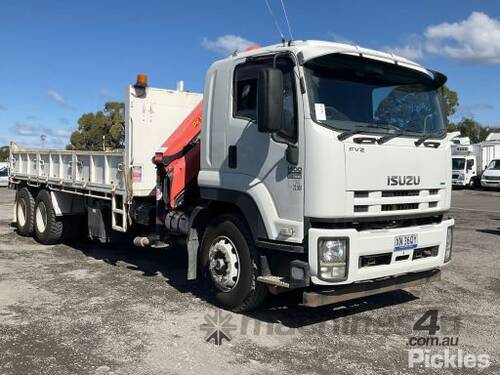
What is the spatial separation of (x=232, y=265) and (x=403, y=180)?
78.9 inches

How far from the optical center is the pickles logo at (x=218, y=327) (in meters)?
5.21

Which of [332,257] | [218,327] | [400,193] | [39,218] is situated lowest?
[218,327]

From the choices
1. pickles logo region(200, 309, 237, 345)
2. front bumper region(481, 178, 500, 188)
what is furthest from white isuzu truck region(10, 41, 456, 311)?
front bumper region(481, 178, 500, 188)

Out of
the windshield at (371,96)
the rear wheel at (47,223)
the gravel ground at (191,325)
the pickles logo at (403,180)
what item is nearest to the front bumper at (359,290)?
the gravel ground at (191,325)

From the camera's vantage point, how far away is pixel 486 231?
43.5ft

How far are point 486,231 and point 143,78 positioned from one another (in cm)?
956

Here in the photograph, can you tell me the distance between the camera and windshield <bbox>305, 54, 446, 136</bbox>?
5.15 meters

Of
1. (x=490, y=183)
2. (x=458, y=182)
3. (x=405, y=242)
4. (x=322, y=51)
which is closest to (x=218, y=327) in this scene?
(x=405, y=242)

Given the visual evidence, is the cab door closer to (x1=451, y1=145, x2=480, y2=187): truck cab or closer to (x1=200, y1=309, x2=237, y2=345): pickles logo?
(x1=200, y1=309, x2=237, y2=345): pickles logo

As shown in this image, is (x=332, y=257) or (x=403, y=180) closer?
(x=332, y=257)

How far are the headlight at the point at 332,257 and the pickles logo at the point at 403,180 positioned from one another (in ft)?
2.61

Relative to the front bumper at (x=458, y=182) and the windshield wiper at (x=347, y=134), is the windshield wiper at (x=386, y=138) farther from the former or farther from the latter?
the front bumper at (x=458, y=182)

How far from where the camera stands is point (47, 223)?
32.8 ft

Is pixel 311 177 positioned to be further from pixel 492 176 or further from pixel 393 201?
pixel 492 176
